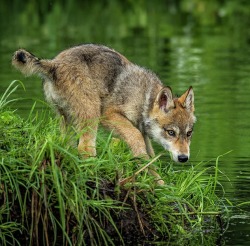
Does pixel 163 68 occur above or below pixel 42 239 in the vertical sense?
below

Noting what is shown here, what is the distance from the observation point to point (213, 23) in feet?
110

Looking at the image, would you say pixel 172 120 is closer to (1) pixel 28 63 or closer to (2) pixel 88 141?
(2) pixel 88 141

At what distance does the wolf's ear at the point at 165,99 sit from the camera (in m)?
10.9

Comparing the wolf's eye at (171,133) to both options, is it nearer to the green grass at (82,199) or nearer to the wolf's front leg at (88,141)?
the green grass at (82,199)

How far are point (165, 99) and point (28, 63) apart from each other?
→ 1.49 meters

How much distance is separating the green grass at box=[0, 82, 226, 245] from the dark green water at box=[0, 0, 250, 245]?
47 cm

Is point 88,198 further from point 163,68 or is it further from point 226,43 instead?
point 226,43

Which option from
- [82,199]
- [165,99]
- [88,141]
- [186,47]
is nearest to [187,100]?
[165,99]

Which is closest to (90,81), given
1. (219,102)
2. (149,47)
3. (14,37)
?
(219,102)

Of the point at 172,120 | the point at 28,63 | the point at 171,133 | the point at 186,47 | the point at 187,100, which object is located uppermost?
the point at 28,63

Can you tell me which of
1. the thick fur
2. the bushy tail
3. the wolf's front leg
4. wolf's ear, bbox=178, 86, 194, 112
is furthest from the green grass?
wolf's ear, bbox=178, 86, 194, 112

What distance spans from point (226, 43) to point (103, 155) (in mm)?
18364

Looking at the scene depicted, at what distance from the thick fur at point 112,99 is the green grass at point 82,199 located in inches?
23.9

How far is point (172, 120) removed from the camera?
10914 millimetres
